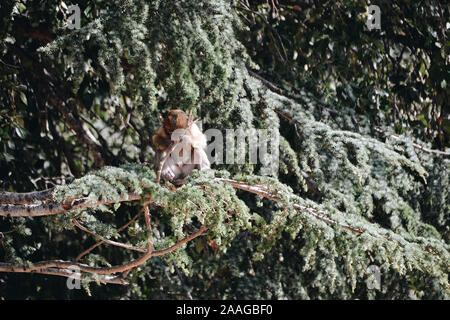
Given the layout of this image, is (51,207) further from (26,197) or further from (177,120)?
(177,120)

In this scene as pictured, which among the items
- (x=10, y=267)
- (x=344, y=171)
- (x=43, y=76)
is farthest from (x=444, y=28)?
(x=10, y=267)

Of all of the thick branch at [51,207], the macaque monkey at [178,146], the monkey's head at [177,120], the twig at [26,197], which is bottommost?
the thick branch at [51,207]

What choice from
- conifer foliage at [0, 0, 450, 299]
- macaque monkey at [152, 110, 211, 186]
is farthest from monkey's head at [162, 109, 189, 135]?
conifer foliage at [0, 0, 450, 299]

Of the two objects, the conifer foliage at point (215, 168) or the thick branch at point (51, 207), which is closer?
the thick branch at point (51, 207)

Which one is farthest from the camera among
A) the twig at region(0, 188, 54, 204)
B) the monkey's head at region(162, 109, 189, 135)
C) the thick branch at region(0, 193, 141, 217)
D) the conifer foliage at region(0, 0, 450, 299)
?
the monkey's head at region(162, 109, 189, 135)

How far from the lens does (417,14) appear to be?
18.3 ft

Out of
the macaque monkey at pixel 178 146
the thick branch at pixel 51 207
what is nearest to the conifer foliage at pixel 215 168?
the thick branch at pixel 51 207

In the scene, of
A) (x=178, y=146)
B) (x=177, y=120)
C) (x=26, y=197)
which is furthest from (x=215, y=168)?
(x=26, y=197)

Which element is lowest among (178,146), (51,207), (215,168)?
(51,207)

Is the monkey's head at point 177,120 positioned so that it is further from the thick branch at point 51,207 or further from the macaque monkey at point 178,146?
the thick branch at point 51,207

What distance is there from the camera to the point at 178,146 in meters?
4.05

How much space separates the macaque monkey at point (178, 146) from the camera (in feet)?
12.8

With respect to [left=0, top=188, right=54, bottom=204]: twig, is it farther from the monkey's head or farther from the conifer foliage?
the monkey's head

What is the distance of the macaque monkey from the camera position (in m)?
3.89
